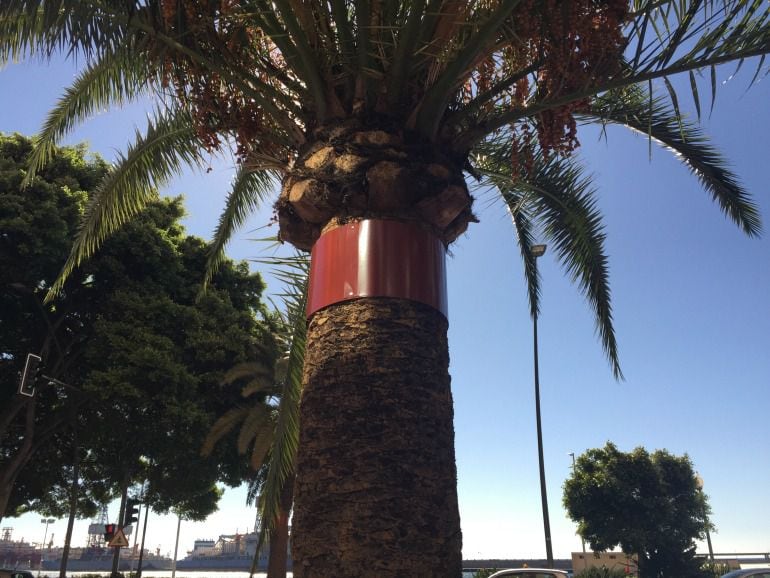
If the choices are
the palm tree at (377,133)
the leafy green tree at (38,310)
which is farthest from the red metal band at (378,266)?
the leafy green tree at (38,310)

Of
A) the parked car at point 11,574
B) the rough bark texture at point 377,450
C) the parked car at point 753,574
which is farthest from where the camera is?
the parked car at point 11,574

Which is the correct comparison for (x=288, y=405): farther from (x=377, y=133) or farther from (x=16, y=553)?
(x=16, y=553)

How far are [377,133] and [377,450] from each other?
65.3 inches

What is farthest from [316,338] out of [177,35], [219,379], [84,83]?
[219,379]

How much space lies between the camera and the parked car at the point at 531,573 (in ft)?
33.8

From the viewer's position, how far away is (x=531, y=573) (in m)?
10.9

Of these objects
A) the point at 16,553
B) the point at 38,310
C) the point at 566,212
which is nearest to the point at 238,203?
the point at 566,212

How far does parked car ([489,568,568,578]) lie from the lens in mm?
10298

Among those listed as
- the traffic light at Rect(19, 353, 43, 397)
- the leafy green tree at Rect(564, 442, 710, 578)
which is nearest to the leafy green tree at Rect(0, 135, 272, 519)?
the traffic light at Rect(19, 353, 43, 397)

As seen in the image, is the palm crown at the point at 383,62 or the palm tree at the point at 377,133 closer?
the palm tree at the point at 377,133

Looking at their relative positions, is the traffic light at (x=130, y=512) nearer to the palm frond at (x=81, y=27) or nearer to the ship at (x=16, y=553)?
the palm frond at (x=81, y=27)

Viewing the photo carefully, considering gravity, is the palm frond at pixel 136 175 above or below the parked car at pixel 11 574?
above

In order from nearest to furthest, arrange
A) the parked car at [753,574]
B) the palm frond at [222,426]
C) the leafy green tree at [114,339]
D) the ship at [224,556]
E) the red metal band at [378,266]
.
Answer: the red metal band at [378,266], the parked car at [753,574], the leafy green tree at [114,339], the palm frond at [222,426], the ship at [224,556]

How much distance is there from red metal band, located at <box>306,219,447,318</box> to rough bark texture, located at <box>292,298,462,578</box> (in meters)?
0.07
